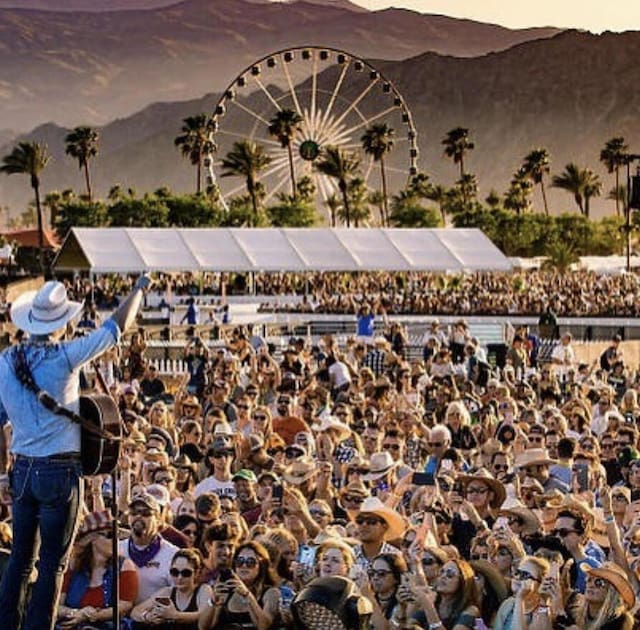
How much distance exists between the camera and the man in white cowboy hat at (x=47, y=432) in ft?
21.0

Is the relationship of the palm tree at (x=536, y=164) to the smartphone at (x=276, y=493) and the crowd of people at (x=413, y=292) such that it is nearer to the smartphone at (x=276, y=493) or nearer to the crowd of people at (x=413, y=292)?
the crowd of people at (x=413, y=292)

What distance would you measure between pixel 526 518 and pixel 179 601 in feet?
6.17

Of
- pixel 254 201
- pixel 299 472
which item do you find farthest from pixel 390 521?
pixel 254 201

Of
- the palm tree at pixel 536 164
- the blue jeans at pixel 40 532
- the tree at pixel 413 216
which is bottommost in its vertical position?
the blue jeans at pixel 40 532

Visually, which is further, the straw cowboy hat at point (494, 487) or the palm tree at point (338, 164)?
the palm tree at point (338, 164)

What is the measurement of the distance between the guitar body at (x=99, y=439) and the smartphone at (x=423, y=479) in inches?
146

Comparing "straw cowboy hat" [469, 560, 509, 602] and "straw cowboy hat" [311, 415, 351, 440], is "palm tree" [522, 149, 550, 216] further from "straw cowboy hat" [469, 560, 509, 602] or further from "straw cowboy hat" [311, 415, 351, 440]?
"straw cowboy hat" [469, 560, 509, 602]

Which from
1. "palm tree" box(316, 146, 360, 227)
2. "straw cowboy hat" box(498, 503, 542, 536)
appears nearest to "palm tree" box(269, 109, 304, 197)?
"palm tree" box(316, 146, 360, 227)

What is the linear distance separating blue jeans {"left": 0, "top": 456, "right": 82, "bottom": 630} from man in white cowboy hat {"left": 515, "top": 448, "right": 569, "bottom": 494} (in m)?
4.75

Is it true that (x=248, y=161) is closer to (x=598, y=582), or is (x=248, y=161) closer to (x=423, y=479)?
(x=423, y=479)

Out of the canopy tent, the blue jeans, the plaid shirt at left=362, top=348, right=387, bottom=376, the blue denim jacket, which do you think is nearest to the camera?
the blue denim jacket

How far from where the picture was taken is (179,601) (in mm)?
8102

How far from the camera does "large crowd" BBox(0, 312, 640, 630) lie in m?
7.38

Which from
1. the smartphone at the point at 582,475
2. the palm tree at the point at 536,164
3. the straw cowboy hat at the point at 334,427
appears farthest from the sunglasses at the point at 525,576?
the palm tree at the point at 536,164
